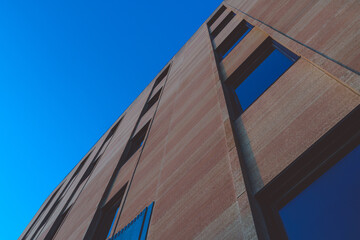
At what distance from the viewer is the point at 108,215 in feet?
30.5

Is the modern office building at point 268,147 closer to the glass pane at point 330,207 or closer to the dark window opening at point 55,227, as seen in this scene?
the glass pane at point 330,207

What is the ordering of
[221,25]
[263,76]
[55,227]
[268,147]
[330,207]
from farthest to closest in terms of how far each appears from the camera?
[221,25], [55,227], [263,76], [268,147], [330,207]

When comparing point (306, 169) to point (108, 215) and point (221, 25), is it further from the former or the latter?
point (221, 25)

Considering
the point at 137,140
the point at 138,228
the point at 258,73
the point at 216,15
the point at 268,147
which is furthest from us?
the point at 216,15

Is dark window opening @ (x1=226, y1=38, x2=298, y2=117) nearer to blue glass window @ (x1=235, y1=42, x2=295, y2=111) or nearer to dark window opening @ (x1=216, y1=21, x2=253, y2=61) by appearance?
blue glass window @ (x1=235, y1=42, x2=295, y2=111)

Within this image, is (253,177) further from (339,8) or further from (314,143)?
(339,8)

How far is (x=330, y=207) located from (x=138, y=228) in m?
3.78

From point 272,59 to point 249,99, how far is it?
4.01ft

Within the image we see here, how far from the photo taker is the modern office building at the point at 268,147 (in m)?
3.24

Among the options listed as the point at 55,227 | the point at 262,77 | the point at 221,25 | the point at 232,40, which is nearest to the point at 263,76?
the point at 262,77

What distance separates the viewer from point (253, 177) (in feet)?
13.1

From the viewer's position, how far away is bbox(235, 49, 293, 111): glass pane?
5.99 m

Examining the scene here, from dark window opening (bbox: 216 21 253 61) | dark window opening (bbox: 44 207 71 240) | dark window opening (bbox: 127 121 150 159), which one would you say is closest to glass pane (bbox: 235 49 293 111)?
dark window opening (bbox: 216 21 253 61)

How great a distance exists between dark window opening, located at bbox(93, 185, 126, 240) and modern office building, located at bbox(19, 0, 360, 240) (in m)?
0.22
